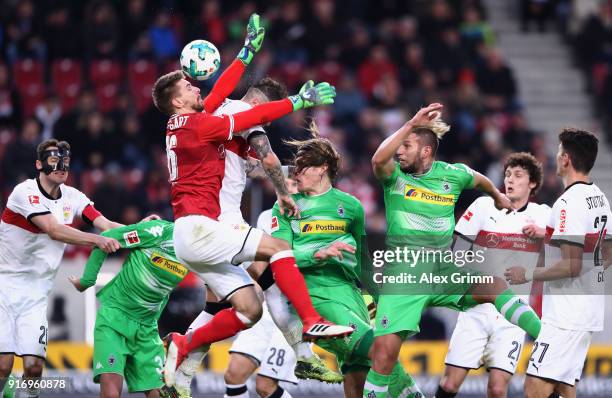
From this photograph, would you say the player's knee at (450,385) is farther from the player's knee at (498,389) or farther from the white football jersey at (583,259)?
the white football jersey at (583,259)

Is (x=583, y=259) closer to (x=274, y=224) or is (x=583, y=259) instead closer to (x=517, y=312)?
(x=517, y=312)

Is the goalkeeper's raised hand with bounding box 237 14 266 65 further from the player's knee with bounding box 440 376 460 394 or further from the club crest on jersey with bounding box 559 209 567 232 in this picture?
the player's knee with bounding box 440 376 460 394

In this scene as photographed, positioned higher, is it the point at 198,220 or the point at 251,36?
the point at 251,36

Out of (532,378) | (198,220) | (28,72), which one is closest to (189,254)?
(198,220)

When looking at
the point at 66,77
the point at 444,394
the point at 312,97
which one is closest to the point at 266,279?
the point at 312,97

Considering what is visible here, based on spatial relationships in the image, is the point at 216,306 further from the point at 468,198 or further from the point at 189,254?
the point at 468,198

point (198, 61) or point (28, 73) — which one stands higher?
point (28, 73)

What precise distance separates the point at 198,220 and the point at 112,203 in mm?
7371

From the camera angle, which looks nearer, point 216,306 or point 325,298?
point 325,298

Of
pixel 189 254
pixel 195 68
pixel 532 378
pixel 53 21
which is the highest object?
pixel 53 21

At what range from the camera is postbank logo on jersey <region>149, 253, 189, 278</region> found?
10312mm

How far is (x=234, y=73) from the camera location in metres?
10.0

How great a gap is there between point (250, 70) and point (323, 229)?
769 cm

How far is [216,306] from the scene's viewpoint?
413 inches
